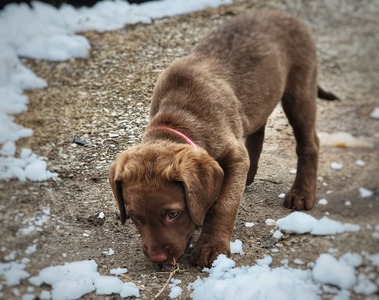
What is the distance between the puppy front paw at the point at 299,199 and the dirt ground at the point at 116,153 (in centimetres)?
7

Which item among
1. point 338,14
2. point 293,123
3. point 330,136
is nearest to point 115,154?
point 293,123

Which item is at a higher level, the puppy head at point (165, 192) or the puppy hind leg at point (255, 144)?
the puppy head at point (165, 192)

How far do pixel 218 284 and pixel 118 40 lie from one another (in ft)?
6.59

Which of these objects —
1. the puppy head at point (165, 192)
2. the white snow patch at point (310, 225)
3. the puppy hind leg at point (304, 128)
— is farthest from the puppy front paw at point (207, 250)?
the puppy hind leg at point (304, 128)

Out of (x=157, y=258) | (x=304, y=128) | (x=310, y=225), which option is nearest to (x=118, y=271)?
(x=157, y=258)

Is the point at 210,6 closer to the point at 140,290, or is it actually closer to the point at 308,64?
the point at 308,64

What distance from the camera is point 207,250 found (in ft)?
9.91

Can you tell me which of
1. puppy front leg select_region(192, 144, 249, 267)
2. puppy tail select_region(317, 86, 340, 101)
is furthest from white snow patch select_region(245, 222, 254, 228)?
puppy tail select_region(317, 86, 340, 101)

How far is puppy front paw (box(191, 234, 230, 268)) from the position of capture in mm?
2996

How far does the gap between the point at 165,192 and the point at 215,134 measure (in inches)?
27.9

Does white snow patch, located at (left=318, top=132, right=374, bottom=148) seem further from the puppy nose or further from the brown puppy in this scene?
the puppy nose

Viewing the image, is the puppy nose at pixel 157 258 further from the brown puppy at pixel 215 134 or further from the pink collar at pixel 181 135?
the pink collar at pixel 181 135

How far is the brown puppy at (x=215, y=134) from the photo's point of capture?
281cm

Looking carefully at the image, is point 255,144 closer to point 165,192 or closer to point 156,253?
point 165,192
